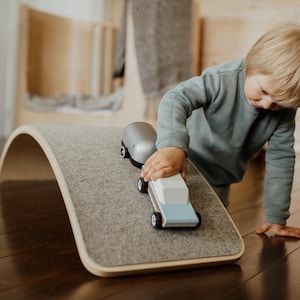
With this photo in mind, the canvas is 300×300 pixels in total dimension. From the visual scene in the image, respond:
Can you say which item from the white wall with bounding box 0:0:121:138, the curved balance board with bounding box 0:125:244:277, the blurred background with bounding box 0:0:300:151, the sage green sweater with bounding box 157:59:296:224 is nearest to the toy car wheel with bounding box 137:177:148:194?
the curved balance board with bounding box 0:125:244:277

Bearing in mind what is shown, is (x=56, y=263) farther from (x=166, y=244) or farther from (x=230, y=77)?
(x=230, y=77)

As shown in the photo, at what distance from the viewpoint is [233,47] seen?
7.83 ft

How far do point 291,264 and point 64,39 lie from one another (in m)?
2.04

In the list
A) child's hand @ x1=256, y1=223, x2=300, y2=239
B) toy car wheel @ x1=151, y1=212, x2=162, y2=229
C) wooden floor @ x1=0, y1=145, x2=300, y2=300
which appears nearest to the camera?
wooden floor @ x1=0, y1=145, x2=300, y2=300

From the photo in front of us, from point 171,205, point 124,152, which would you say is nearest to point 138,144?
point 124,152

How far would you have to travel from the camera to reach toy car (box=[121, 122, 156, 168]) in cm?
87

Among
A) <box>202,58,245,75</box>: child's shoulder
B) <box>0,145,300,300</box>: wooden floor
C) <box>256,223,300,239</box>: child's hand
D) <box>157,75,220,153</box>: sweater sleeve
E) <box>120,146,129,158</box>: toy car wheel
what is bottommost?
<box>256,223,300,239</box>: child's hand

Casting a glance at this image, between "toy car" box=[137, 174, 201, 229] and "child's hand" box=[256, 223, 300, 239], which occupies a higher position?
"toy car" box=[137, 174, 201, 229]

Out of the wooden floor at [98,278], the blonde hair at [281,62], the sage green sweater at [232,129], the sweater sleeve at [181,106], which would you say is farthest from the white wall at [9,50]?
the blonde hair at [281,62]

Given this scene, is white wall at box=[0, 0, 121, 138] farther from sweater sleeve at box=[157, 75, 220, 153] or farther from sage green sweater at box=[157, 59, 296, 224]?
sweater sleeve at box=[157, 75, 220, 153]

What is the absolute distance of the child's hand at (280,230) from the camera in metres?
0.96

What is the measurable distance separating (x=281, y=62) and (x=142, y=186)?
33 cm

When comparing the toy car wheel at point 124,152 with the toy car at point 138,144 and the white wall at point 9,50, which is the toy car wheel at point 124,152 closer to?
the toy car at point 138,144

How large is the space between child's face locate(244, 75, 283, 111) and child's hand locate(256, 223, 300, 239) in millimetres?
256
